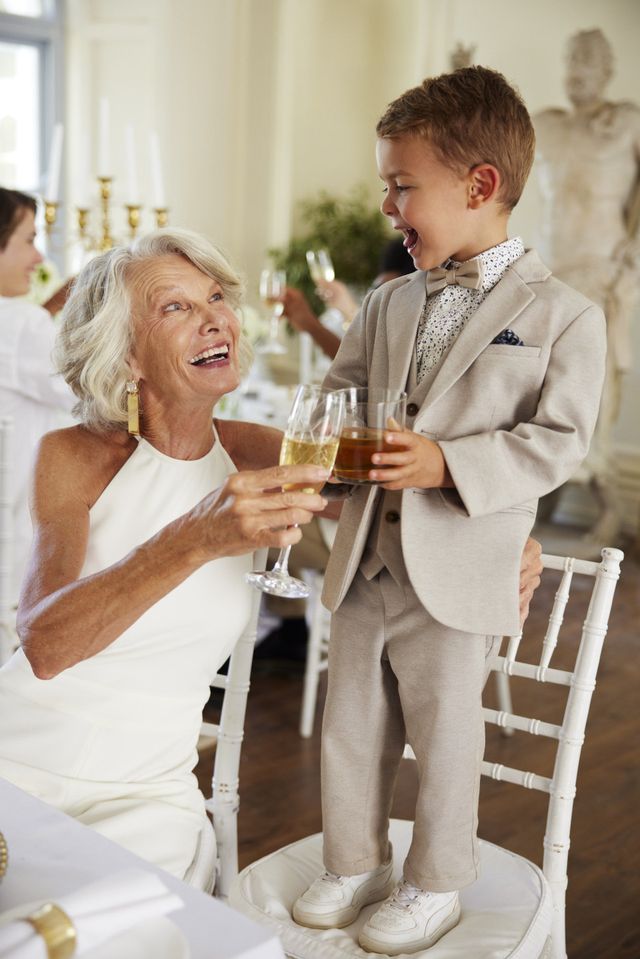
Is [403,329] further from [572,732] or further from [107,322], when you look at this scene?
[572,732]

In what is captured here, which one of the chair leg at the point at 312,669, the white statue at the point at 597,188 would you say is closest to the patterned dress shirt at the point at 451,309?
the chair leg at the point at 312,669

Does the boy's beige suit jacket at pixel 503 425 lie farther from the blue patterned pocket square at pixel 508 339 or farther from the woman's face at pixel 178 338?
the woman's face at pixel 178 338

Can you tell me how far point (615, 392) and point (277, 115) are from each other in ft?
8.37

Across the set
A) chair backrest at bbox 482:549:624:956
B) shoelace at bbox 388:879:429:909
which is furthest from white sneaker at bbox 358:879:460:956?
chair backrest at bbox 482:549:624:956

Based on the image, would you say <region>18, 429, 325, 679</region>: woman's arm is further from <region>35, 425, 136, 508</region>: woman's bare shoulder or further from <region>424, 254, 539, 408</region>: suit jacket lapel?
<region>424, 254, 539, 408</region>: suit jacket lapel

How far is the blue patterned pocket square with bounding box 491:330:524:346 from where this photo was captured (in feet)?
4.62

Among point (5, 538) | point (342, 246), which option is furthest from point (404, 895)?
point (342, 246)

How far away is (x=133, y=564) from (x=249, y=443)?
443 mm

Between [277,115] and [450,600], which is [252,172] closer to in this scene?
[277,115]

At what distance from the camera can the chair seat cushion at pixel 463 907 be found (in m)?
1.40

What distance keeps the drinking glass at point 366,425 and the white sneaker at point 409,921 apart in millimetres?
585

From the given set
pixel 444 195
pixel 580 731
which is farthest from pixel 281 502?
pixel 580 731

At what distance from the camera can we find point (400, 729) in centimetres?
154

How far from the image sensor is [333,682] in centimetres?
151
